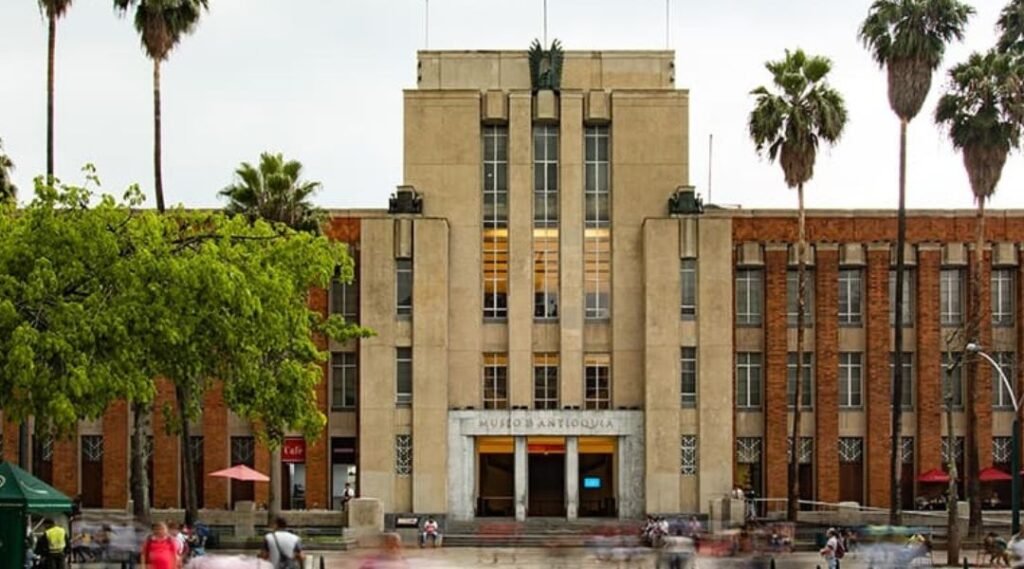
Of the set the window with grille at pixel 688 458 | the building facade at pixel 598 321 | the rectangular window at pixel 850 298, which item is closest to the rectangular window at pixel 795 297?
the building facade at pixel 598 321

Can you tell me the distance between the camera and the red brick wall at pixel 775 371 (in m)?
70.0

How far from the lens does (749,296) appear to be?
232ft

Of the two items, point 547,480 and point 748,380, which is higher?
point 748,380

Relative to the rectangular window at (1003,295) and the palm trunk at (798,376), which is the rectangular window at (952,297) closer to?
the rectangular window at (1003,295)

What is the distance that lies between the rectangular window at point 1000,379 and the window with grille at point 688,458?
41.0ft

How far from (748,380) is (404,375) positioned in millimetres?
13643

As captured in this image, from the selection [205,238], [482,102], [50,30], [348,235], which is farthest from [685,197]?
[205,238]

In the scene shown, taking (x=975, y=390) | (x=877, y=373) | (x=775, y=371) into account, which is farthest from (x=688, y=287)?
(x=975, y=390)

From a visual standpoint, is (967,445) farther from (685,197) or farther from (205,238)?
(205,238)

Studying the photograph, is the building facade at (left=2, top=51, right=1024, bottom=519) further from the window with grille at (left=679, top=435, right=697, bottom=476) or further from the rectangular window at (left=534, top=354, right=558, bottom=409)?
the window with grille at (left=679, top=435, right=697, bottom=476)

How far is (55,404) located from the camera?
37.2 metres

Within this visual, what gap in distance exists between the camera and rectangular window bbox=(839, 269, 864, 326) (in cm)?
7056

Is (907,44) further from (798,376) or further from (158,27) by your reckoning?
A: (158,27)

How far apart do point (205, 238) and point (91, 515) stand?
26692mm
